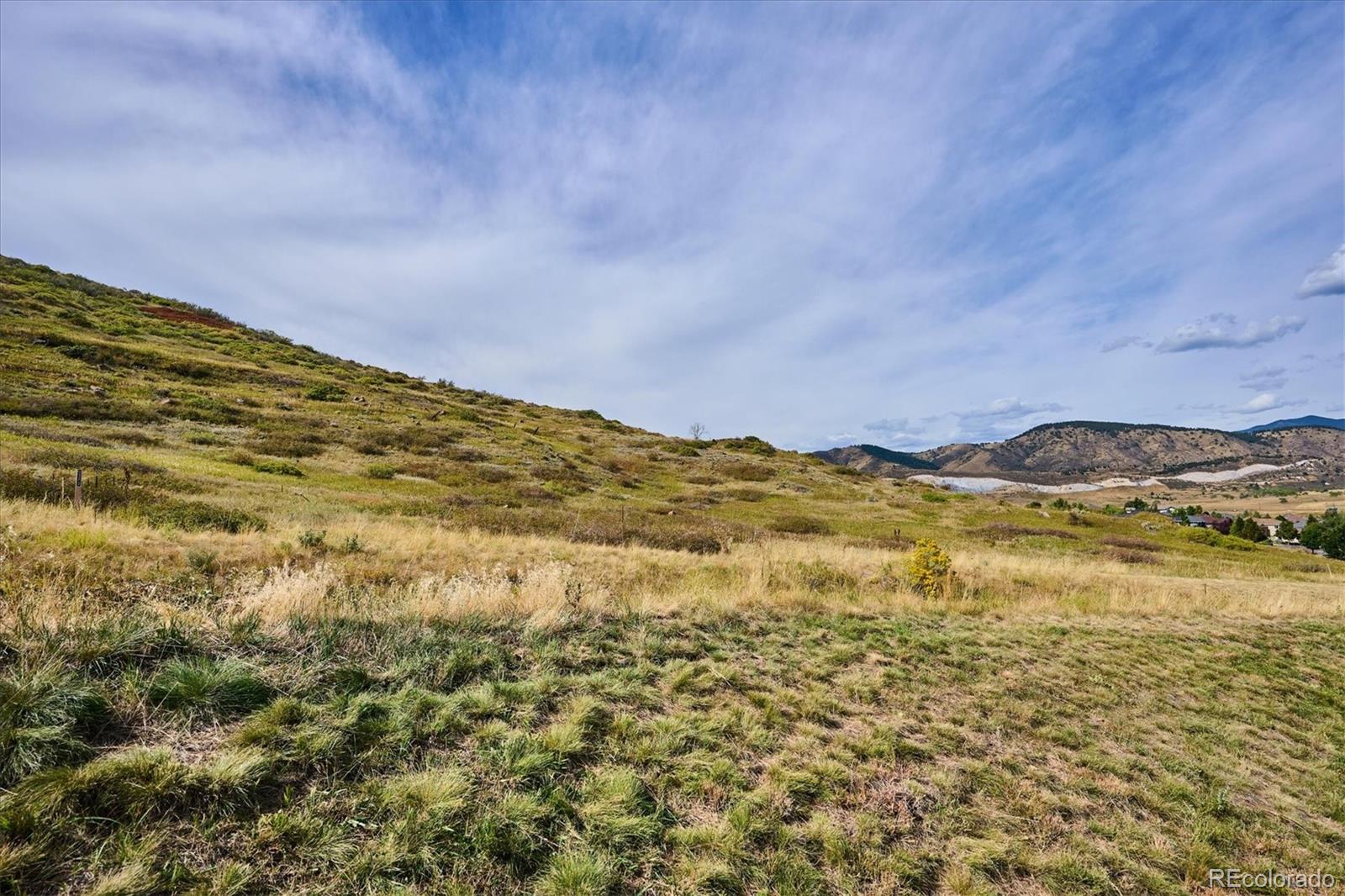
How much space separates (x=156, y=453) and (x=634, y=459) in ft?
119

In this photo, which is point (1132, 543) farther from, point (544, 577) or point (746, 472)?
point (544, 577)

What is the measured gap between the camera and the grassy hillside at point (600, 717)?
380 centimetres

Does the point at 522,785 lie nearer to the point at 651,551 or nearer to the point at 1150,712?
the point at 1150,712

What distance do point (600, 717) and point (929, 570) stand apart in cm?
1218

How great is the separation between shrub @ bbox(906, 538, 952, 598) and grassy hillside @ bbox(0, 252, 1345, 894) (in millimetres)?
340

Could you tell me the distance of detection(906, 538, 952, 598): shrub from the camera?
14.5 metres

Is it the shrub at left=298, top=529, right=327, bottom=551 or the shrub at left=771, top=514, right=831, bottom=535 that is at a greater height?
the shrub at left=298, top=529, right=327, bottom=551

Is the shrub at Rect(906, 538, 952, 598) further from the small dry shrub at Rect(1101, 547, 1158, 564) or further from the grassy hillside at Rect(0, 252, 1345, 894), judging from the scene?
the small dry shrub at Rect(1101, 547, 1158, 564)

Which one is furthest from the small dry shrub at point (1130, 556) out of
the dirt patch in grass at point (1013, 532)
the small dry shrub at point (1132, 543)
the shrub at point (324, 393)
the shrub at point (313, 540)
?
the shrub at point (324, 393)

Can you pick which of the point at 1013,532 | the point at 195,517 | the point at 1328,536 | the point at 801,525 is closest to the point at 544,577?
the point at 195,517

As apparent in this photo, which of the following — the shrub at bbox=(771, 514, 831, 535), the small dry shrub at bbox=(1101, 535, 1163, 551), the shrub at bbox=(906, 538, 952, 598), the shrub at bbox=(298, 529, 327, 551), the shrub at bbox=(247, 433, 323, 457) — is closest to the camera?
the shrub at bbox=(298, 529, 327, 551)

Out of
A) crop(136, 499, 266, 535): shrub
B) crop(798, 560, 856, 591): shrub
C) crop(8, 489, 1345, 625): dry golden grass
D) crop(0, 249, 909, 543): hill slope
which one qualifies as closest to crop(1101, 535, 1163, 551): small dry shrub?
crop(8, 489, 1345, 625): dry golden grass

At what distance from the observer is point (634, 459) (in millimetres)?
54188

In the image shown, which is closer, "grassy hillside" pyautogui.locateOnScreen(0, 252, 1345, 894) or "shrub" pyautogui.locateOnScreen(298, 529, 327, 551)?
"grassy hillside" pyautogui.locateOnScreen(0, 252, 1345, 894)
